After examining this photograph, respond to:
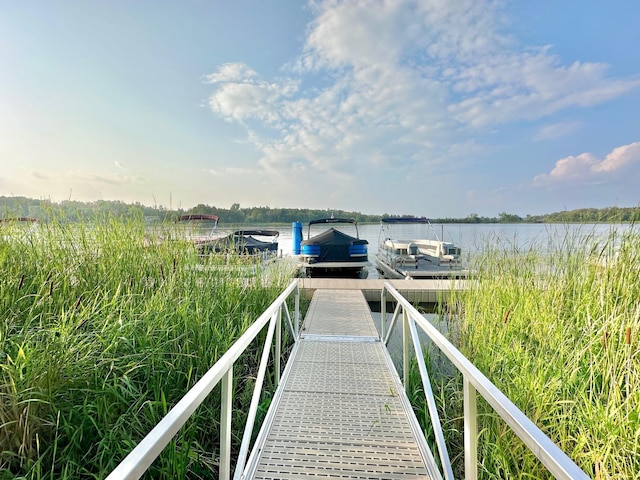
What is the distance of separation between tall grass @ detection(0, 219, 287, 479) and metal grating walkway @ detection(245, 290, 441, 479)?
1.30 ft

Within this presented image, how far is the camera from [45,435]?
1.39 metres

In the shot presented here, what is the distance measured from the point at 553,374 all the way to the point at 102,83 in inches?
322

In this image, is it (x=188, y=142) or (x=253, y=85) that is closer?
(x=188, y=142)

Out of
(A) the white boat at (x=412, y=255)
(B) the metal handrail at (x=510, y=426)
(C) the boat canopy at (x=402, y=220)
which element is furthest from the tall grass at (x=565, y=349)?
(C) the boat canopy at (x=402, y=220)

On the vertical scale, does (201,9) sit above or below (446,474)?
above

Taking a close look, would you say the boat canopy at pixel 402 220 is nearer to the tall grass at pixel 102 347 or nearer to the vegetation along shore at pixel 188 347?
the vegetation along shore at pixel 188 347

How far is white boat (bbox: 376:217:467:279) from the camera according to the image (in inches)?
321

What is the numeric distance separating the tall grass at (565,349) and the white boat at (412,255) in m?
4.00

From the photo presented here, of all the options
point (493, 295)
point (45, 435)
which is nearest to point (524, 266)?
point (493, 295)

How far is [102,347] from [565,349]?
2827mm

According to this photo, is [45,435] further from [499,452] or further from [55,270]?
[499,452]

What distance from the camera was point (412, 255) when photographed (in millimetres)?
8938

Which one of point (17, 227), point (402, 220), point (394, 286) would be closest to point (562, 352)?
point (394, 286)

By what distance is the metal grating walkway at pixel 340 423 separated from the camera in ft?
4.90
